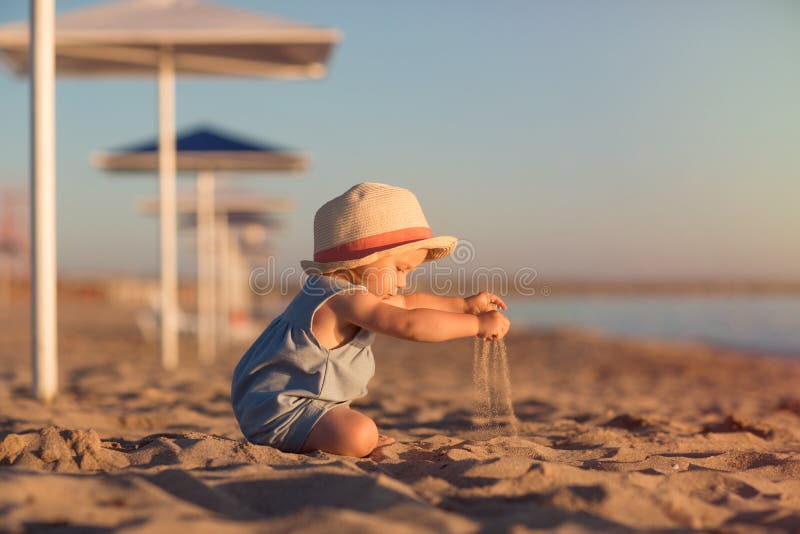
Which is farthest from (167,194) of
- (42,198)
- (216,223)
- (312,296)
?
(216,223)

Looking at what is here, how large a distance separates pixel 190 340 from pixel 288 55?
9.01m

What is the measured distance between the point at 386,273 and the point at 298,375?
0.51 m

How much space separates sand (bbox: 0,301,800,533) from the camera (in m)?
1.94

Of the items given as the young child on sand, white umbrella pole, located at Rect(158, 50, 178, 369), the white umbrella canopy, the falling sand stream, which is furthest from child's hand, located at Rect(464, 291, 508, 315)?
white umbrella pole, located at Rect(158, 50, 178, 369)

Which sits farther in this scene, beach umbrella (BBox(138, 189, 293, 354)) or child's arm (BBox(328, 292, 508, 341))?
beach umbrella (BBox(138, 189, 293, 354))

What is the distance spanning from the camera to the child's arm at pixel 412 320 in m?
2.75

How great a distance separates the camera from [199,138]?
1031 cm

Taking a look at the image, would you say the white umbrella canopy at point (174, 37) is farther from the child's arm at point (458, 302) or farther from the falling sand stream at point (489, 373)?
the falling sand stream at point (489, 373)

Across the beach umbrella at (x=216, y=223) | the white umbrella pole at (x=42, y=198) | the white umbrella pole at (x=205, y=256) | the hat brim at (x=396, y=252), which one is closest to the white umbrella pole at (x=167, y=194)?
the beach umbrella at (x=216, y=223)

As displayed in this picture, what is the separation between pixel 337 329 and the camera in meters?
2.93

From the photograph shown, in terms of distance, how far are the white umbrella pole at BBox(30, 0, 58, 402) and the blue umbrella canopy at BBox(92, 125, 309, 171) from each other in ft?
14.7

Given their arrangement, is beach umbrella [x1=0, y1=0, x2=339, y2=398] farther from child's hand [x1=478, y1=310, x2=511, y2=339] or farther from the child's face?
child's hand [x1=478, y1=310, x2=511, y2=339]

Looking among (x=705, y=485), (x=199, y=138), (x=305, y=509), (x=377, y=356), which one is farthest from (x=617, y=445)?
(x=377, y=356)

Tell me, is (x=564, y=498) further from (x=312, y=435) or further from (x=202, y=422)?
(x=202, y=422)
